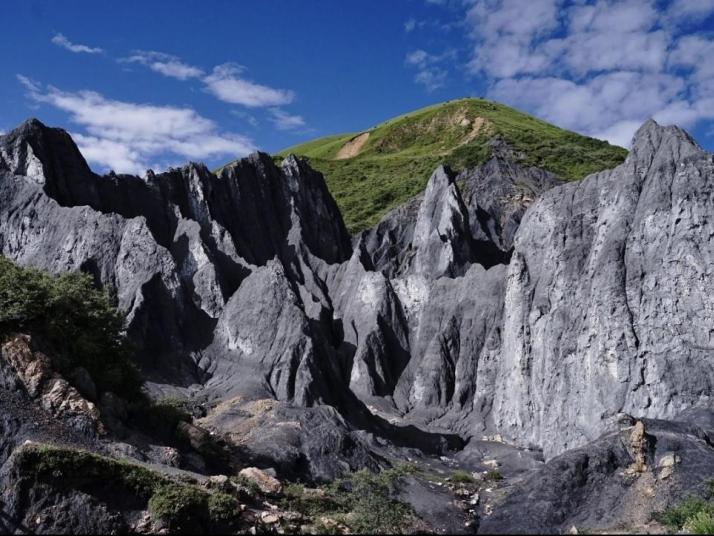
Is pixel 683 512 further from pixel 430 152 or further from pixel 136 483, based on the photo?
pixel 430 152

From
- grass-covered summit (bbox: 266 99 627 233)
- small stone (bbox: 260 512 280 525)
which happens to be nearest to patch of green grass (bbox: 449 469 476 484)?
small stone (bbox: 260 512 280 525)

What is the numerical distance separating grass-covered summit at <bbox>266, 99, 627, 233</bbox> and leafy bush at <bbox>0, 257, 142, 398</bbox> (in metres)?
66.6

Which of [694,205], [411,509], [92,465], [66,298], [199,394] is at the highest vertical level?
[694,205]

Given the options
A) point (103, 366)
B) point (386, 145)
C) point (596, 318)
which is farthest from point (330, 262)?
point (386, 145)

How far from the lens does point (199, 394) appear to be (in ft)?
146

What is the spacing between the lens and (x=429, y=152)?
438 feet

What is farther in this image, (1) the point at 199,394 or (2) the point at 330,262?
(2) the point at 330,262

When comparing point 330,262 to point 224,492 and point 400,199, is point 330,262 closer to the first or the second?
point 400,199

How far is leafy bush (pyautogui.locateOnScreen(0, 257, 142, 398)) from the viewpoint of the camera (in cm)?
2494

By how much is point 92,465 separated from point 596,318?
96.7ft

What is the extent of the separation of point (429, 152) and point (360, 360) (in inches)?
3392

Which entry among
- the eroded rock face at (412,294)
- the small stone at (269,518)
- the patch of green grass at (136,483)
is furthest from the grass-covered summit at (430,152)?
the patch of green grass at (136,483)

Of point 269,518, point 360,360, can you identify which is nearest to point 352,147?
point 360,360

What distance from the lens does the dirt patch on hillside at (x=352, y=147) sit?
500ft
